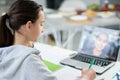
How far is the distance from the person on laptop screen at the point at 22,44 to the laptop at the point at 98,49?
269mm

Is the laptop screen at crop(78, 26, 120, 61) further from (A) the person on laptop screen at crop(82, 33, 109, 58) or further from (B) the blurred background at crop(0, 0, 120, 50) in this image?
(B) the blurred background at crop(0, 0, 120, 50)

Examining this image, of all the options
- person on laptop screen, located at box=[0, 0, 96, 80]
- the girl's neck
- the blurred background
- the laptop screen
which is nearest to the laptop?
the laptop screen

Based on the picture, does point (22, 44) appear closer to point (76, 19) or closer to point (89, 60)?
point (89, 60)

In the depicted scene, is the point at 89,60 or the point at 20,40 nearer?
the point at 20,40

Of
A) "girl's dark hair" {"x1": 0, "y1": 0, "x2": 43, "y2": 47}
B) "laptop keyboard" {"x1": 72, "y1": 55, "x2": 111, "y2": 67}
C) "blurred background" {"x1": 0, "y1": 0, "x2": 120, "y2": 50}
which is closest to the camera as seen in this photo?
"girl's dark hair" {"x1": 0, "y1": 0, "x2": 43, "y2": 47}

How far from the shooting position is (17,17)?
108 cm

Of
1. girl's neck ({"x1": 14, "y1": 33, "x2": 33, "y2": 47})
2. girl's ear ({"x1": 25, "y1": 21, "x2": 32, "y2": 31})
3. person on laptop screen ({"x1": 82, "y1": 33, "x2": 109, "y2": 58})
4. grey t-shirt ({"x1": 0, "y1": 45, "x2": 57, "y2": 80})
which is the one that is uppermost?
girl's ear ({"x1": 25, "y1": 21, "x2": 32, "y2": 31})

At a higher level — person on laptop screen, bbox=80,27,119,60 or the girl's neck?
the girl's neck

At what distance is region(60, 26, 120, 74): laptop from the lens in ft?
4.62

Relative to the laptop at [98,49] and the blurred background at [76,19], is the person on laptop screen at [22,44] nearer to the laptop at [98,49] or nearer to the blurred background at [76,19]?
the laptop at [98,49]

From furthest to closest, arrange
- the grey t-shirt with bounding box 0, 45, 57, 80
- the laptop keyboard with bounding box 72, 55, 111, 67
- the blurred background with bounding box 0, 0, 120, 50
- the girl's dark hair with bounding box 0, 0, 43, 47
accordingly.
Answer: the blurred background with bounding box 0, 0, 120, 50
the laptop keyboard with bounding box 72, 55, 111, 67
the girl's dark hair with bounding box 0, 0, 43, 47
the grey t-shirt with bounding box 0, 45, 57, 80

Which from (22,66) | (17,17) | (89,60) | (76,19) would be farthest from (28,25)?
(76,19)

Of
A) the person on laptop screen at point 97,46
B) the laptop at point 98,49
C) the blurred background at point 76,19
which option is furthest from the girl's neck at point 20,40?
the blurred background at point 76,19

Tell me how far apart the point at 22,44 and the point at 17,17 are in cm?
13
